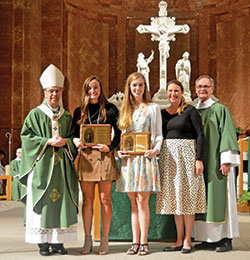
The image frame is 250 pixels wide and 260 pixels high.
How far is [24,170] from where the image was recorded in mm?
4434

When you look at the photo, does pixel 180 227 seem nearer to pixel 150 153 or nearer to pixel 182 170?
pixel 182 170

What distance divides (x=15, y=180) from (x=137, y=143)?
635 cm

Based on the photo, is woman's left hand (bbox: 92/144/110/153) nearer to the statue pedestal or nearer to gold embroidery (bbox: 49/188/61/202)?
gold embroidery (bbox: 49/188/61/202)

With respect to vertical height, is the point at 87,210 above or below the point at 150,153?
below

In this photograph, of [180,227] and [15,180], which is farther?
[15,180]

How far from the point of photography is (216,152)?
463 centimetres

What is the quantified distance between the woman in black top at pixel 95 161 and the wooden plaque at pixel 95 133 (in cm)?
1

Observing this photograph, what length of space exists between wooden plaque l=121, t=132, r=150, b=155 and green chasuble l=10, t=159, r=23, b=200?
6009 millimetres

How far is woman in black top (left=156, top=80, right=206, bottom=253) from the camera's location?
14.4 ft

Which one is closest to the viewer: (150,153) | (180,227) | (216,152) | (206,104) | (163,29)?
(150,153)

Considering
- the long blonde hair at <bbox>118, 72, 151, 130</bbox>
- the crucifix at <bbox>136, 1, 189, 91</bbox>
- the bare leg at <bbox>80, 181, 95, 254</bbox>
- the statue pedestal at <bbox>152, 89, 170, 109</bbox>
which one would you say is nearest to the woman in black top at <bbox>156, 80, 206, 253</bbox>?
the long blonde hair at <bbox>118, 72, 151, 130</bbox>

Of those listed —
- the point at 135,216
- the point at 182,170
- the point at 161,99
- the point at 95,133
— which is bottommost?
the point at 135,216

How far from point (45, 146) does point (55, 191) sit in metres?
0.45

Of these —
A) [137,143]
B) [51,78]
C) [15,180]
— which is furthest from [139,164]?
[15,180]
